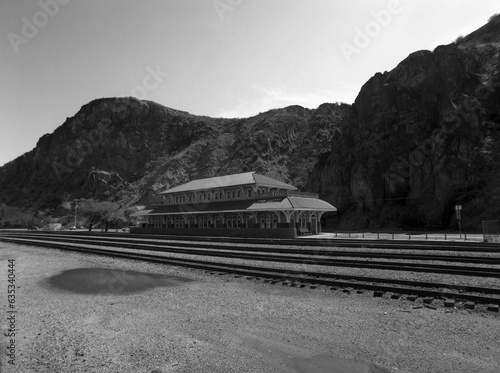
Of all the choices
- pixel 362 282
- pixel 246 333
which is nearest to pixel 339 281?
pixel 362 282

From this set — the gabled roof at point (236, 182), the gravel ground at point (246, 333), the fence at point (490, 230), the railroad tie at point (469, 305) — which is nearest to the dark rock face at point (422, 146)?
the fence at point (490, 230)

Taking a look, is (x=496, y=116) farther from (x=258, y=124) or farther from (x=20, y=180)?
(x=20, y=180)

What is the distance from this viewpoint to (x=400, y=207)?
5472cm

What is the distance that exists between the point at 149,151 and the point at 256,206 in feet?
286

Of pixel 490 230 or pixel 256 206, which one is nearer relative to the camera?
pixel 490 230

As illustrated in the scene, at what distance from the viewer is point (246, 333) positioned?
832 centimetres

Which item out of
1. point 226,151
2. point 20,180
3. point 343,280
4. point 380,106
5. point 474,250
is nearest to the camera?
point 343,280

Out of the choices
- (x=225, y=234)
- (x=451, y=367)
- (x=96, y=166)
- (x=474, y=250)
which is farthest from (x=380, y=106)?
(x=96, y=166)

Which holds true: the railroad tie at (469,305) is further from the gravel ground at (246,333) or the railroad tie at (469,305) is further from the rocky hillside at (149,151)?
the rocky hillside at (149,151)

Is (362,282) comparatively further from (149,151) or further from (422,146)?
(149,151)

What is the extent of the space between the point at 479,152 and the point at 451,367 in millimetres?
52477

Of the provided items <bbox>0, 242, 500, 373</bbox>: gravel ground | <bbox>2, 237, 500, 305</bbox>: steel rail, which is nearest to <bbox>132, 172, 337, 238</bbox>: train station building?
<bbox>2, 237, 500, 305</bbox>: steel rail

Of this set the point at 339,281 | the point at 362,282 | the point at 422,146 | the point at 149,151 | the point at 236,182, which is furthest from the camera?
the point at 149,151

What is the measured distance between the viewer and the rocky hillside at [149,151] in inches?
3848
